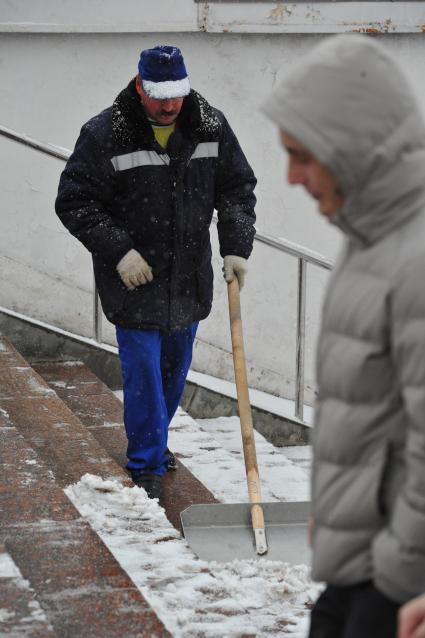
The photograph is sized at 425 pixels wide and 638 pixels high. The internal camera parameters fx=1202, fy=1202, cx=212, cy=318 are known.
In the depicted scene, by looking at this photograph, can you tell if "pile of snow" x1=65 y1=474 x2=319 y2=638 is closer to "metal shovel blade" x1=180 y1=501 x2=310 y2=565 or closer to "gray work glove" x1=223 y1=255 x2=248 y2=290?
"metal shovel blade" x1=180 y1=501 x2=310 y2=565

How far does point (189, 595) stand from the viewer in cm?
338

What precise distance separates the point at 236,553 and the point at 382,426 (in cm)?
Result: 224

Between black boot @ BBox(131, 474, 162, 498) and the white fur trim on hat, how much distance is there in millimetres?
1399

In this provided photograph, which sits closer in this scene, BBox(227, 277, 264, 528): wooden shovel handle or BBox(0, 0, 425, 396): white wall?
BBox(227, 277, 264, 528): wooden shovel handle

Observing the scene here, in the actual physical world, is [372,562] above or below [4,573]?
above

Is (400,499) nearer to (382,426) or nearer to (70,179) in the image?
(382,426)

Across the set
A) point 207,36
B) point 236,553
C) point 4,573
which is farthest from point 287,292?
point 4,573

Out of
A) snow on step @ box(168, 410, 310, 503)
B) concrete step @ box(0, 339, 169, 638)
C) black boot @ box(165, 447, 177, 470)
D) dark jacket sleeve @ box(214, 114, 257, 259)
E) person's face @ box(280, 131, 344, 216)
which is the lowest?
snow on step @ box(168, 410, 310, 503)

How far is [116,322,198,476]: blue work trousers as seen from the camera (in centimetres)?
441

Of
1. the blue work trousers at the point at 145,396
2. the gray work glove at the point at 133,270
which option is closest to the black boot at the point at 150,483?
the blue work trousers at the point at 145,396

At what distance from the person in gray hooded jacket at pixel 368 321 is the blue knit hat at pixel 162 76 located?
2.51m

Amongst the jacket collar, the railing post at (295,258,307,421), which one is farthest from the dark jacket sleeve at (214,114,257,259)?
the railing post at (295,258,307,421)

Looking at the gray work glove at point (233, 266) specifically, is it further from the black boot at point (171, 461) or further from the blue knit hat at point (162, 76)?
the black boot at point (171, 461)

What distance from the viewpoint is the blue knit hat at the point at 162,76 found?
416 cm
